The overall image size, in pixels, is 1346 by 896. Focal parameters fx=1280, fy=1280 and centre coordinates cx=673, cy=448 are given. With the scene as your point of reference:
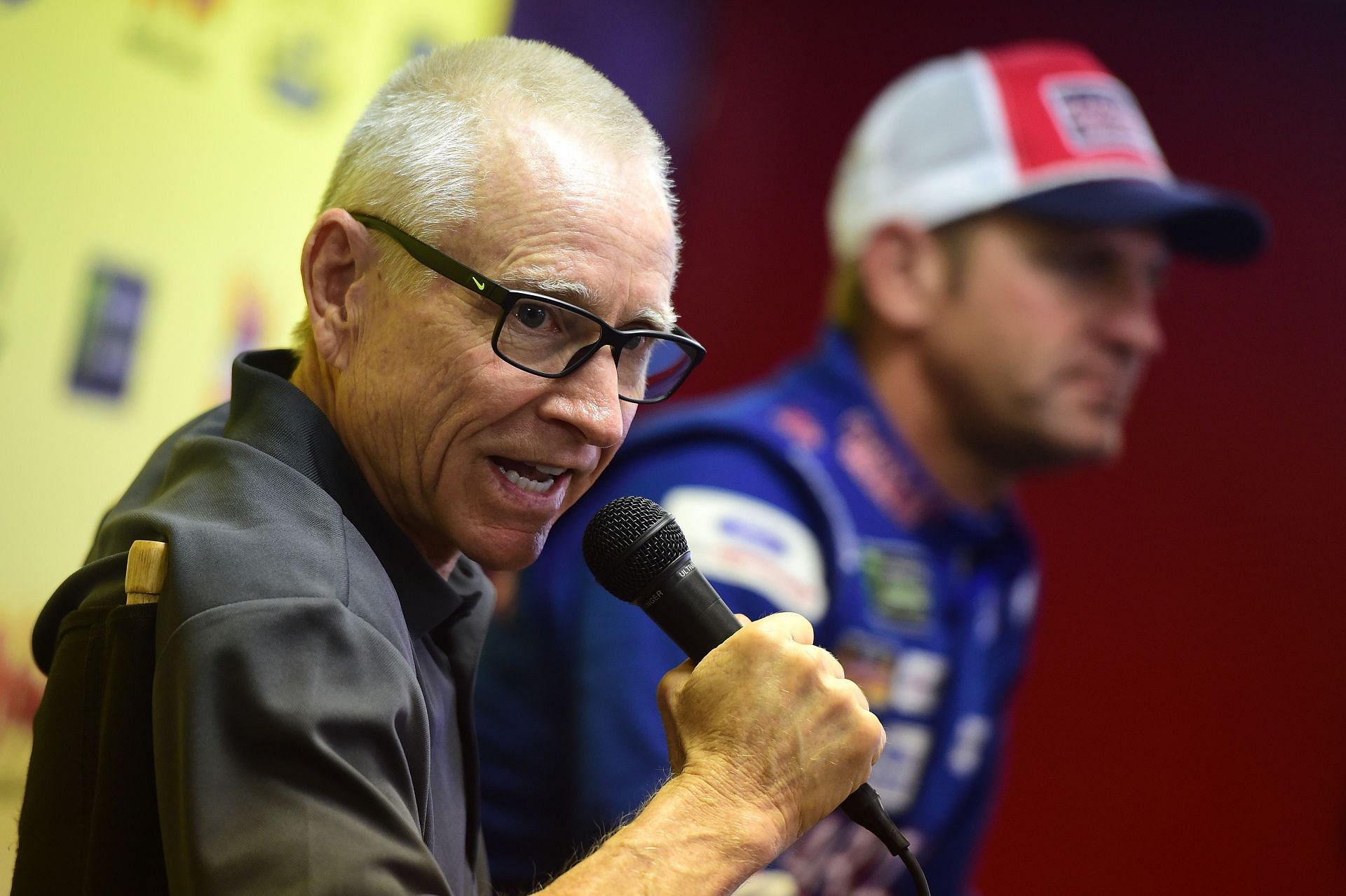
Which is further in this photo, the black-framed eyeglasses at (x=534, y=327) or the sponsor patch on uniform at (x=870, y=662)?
the sponsor patch on uniform at (x=870, y=662)

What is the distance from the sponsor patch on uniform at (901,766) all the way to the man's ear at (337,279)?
1.31 m

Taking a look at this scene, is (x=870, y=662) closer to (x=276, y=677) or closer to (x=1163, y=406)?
(x=1163, y=406)

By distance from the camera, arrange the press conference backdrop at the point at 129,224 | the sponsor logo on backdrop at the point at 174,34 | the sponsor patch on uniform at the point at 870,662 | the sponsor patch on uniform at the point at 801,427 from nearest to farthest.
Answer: the press conference backdrop at the point at 129,224
the sponsor logo on backdrop at the point at 174,34
the sponsor patch on uniform at the point at 870,662
the sponsor patch on uniform at the point at 801,427

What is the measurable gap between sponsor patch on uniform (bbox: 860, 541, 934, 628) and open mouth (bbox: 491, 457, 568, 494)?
1159 millimetres

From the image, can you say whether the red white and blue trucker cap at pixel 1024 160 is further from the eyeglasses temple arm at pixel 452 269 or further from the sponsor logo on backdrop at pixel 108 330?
the eyeglasses temple arm at pixel 452 269

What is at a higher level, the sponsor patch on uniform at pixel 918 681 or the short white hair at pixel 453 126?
the short white hair at pixel 453 126

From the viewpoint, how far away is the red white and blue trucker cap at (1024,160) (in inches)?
87.6

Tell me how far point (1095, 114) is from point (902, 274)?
44 centimetres

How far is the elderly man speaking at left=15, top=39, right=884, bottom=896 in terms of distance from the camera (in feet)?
2.26

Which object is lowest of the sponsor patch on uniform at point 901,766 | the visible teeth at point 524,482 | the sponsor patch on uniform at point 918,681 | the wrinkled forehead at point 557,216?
the sponsor patch on uniform at point 901,766

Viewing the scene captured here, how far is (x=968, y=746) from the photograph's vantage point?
213 centimetres

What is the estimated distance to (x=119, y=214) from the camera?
161 cm

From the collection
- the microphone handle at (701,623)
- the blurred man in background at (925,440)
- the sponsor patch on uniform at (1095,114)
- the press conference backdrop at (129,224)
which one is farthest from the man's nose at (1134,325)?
the microphone handle at (701,623)

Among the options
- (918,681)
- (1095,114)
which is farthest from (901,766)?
(1095,114)
